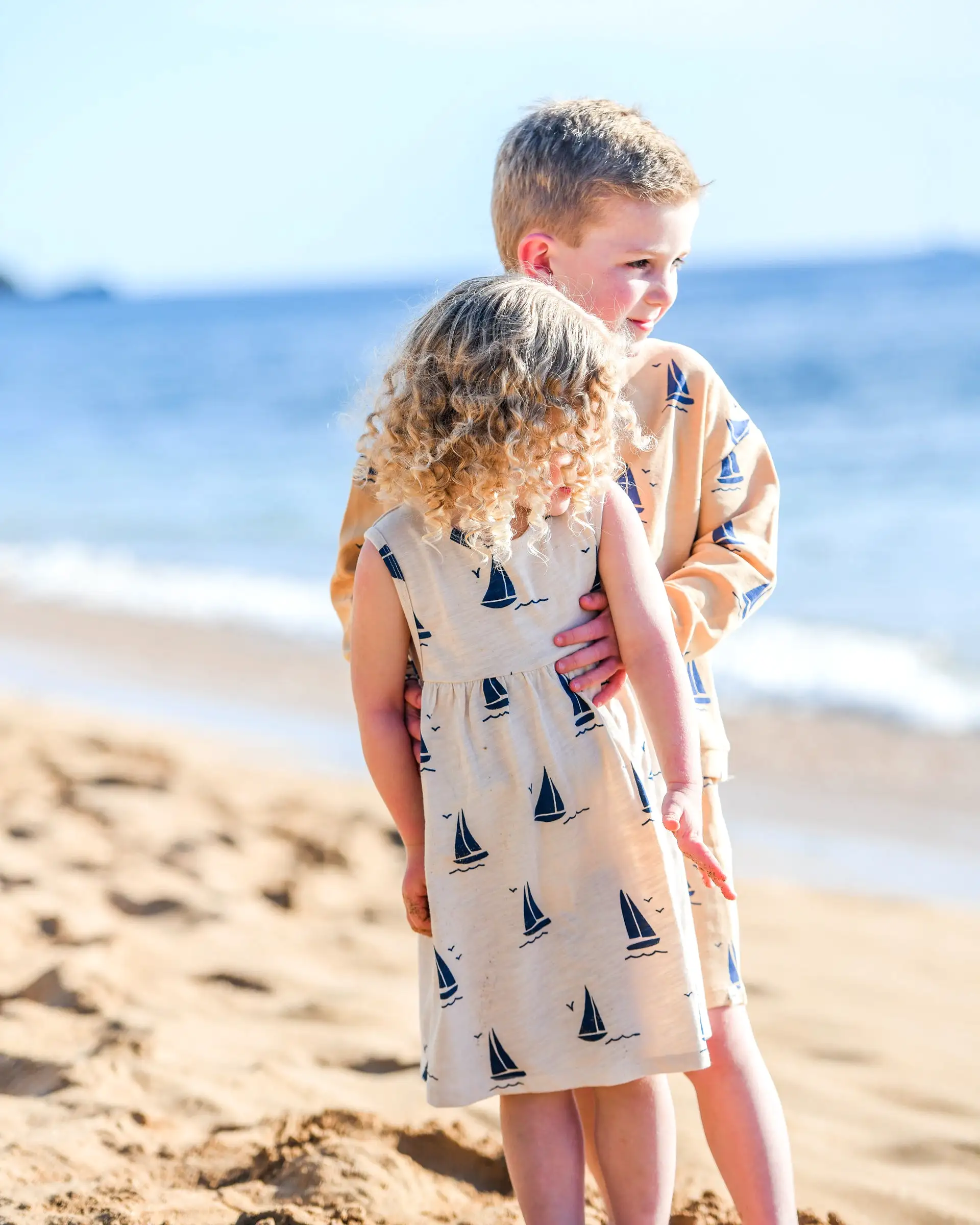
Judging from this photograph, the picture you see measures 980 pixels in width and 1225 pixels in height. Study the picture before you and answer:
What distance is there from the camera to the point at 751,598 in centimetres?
187

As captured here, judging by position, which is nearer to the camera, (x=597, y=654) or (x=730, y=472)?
(x=597, y=654)

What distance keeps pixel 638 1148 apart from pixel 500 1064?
244 mm

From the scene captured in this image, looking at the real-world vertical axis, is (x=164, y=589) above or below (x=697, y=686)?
above

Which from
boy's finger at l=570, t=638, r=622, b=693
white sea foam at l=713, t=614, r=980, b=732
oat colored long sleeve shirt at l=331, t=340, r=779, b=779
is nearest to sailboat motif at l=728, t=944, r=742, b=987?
oat colored long sleeve shirt at l=331, t=340, r=779, b=779

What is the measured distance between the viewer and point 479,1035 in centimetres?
170

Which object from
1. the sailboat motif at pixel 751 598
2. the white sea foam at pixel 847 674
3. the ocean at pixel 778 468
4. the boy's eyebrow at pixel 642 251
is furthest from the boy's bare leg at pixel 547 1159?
the white sea foam at pixel 847 674

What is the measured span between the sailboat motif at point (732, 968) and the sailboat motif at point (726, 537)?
58 centimetres

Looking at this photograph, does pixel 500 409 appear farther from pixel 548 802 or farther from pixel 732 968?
pixel 732 968

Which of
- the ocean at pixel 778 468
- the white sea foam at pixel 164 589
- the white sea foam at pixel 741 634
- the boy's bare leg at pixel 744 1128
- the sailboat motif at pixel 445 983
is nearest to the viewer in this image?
the sailboat motif at pixel 445 983

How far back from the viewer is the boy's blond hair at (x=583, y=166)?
1791 mm

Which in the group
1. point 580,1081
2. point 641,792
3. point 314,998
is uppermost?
point 641,792

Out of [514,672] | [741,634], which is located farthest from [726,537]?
[741,634]

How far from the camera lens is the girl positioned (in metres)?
1.65

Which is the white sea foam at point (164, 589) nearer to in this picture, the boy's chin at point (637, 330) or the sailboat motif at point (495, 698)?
the boy's chin at point (637, 330)
